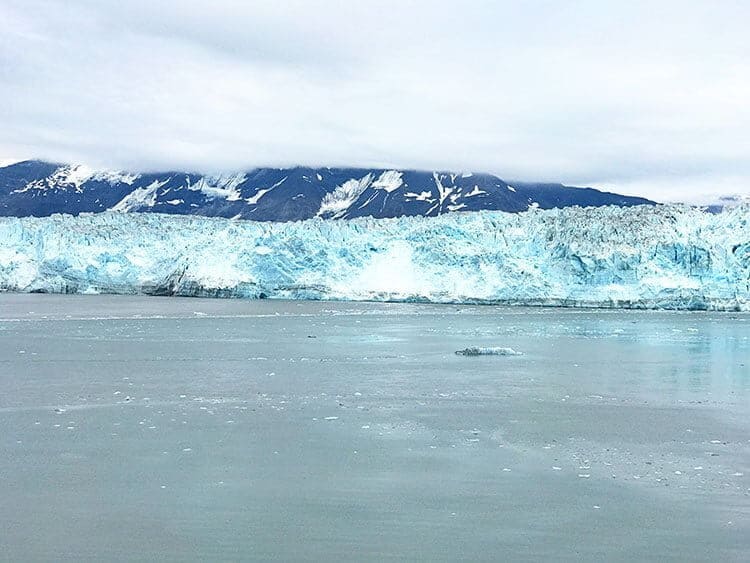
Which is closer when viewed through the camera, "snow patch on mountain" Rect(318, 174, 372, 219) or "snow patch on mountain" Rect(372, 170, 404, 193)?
"snow patch on mountain" Rect(372, 170, 404, 193)

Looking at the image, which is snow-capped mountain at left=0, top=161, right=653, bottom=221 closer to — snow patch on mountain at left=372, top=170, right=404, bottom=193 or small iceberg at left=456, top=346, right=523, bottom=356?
snow patch on mountain at left=372, top=170, right=404, bottom=193

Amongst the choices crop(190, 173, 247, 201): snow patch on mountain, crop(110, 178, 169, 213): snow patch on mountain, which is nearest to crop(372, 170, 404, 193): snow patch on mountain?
crop(190, 173, 247, 201): snow patch on mountain

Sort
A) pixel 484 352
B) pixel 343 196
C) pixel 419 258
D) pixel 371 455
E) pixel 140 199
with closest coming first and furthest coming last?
pixel 371 455 < pixel 484 352 < pixel 419 258 < pixel 343 196 < pixel 140 199

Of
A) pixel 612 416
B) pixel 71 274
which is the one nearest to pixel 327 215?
pixel 71 274

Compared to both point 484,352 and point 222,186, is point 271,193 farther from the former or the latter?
point 484,352

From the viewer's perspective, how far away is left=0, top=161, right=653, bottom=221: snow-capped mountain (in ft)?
437

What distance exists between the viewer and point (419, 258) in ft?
117

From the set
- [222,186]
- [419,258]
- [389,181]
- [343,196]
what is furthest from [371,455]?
[222,186]

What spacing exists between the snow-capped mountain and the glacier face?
87787 mm

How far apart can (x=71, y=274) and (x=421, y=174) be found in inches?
4215

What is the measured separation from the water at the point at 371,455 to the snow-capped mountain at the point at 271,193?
366 ft

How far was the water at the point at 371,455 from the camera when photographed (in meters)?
5.22

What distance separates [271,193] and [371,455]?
14298 centimetres

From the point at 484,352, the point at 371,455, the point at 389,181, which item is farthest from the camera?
the point at 389,181
